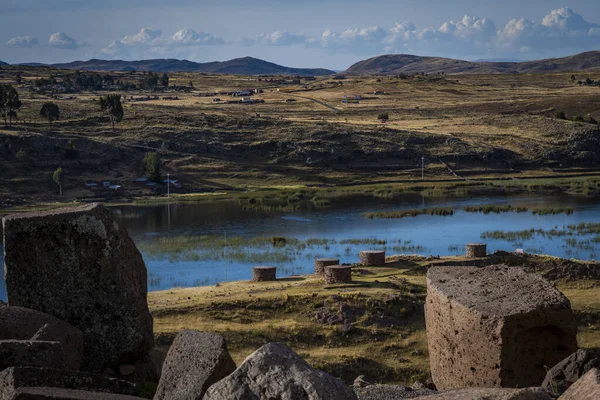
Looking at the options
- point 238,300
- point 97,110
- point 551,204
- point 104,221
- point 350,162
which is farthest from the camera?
point 97,110

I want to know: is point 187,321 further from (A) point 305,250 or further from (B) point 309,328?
(A) point 305,250

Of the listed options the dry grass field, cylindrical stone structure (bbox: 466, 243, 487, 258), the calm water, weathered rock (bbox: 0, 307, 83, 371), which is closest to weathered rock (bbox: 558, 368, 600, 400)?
weathered rock (bbox: 0, 307, 83, 371)

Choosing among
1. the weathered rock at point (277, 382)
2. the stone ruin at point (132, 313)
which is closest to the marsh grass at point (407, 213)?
the stone ruin at point (132, 313)

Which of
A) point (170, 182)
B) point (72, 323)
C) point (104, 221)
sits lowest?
point (170, 182)

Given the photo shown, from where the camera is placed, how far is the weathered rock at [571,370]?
391 inches

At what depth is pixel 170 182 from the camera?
90.0 meters

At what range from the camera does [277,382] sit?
21.3ft

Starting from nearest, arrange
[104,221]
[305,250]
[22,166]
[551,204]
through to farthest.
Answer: [104,221] → [305,250] → [551,204] → [22,166]

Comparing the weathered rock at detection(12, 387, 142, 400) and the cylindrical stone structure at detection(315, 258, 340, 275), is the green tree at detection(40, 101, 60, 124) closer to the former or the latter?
the cylindrical stone structure at detection(315, 258, 340, 275)

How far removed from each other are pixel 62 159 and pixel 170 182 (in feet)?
39.4

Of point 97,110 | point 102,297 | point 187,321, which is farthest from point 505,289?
point 97,110

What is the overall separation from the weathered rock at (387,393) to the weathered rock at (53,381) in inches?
112

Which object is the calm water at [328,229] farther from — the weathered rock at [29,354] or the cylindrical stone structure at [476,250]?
the weathered rock at [29,354]

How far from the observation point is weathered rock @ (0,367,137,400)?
313 inches
